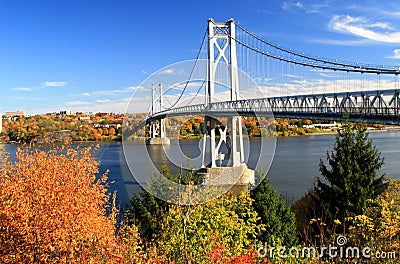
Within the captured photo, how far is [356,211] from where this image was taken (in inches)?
343

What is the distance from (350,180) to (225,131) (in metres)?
13.8

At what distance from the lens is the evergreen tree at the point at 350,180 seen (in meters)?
8.80

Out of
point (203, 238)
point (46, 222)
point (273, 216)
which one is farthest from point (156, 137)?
point (46, 222)

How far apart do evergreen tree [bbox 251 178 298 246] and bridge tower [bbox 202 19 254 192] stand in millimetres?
8913

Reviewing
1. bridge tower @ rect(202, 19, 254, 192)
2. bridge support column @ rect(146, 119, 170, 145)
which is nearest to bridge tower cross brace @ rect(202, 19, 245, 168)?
bridge tower @ rect(202, 19, 254, 192)

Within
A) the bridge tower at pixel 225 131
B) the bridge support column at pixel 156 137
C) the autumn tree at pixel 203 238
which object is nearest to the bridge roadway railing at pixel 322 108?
the bridge tower at pixel 225 131

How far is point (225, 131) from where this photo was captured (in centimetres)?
2264

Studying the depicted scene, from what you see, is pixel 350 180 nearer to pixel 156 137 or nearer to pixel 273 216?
pixel 273 216

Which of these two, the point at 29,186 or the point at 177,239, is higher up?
the point at 29,186

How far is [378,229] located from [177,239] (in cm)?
245

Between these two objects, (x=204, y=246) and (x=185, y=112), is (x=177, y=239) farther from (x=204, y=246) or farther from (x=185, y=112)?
(x=185, y=112)

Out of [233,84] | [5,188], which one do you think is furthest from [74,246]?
[233,84]

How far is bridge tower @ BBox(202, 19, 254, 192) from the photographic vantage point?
67.6 feet

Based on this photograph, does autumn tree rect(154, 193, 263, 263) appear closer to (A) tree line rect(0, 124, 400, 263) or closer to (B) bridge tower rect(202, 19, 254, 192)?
(A) tree line rect(0, 124, 400, 263)
